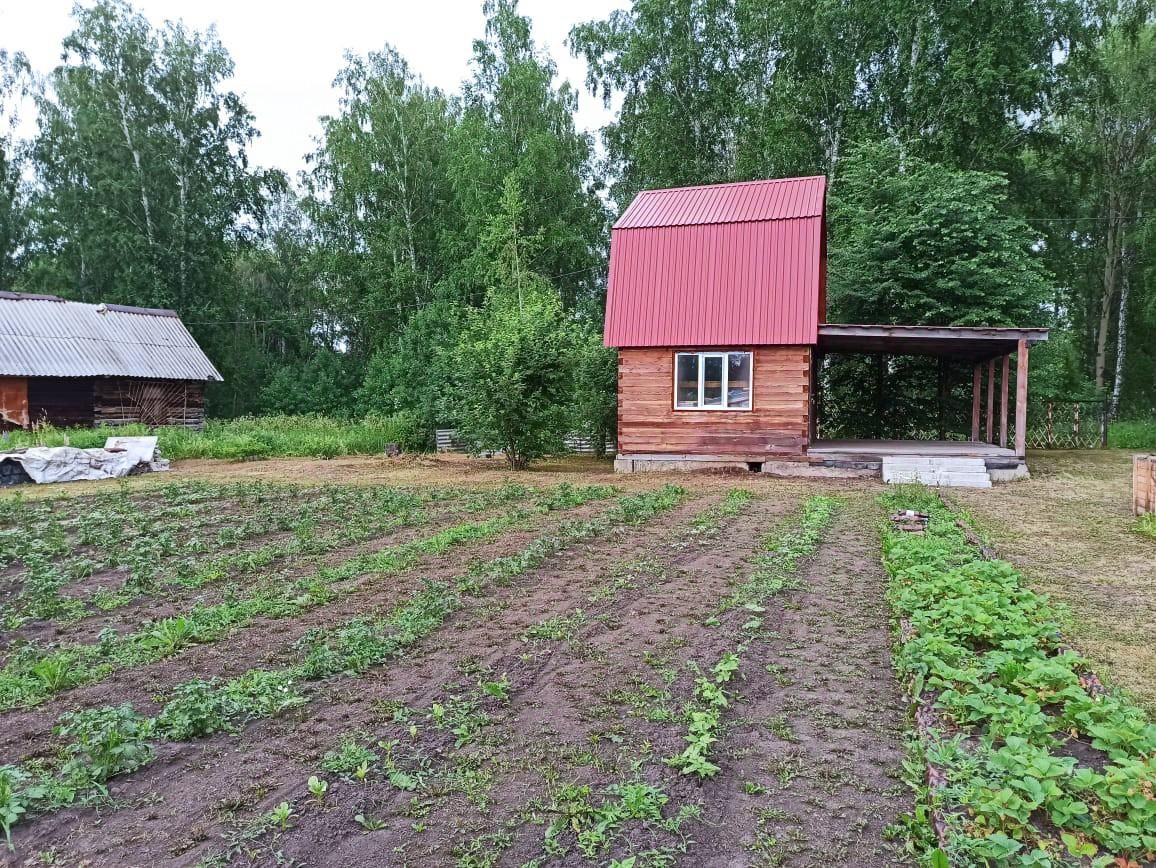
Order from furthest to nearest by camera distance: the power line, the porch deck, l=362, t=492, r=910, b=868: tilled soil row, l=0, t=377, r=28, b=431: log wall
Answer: the power line, l=0, t=377, r=28, b=431: log wall, the porch deck, l=362, t=492, r=910, b=868: tilled soil row

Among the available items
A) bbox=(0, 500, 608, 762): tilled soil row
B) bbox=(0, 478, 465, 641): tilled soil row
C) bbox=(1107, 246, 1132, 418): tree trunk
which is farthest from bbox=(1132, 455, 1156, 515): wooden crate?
bbox=(1107, 246, 1132, 418): tree trunk

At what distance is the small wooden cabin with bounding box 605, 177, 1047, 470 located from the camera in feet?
46.7

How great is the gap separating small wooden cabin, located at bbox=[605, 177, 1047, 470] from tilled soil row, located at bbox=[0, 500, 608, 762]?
8.81 meters

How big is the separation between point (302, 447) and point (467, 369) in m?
6.52

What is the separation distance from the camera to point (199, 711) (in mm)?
3529

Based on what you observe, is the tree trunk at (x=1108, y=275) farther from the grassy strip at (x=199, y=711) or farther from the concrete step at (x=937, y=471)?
the grassy strip at (x=199, y=711)

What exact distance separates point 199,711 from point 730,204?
1479 centimetres

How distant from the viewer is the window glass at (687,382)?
14891mm

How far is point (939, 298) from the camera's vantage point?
1772 cm

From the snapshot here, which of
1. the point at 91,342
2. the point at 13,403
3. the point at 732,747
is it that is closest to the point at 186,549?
the point at 732,747

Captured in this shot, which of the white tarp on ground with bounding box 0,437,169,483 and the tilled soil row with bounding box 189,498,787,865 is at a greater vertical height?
the white tarp on ground with bounding box 0,437,169,483

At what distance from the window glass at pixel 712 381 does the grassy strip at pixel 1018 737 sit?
9696mm

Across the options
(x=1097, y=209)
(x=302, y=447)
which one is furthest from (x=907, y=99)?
(x=302, y=447)

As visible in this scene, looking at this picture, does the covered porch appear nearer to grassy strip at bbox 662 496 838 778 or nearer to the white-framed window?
the white-framed window
